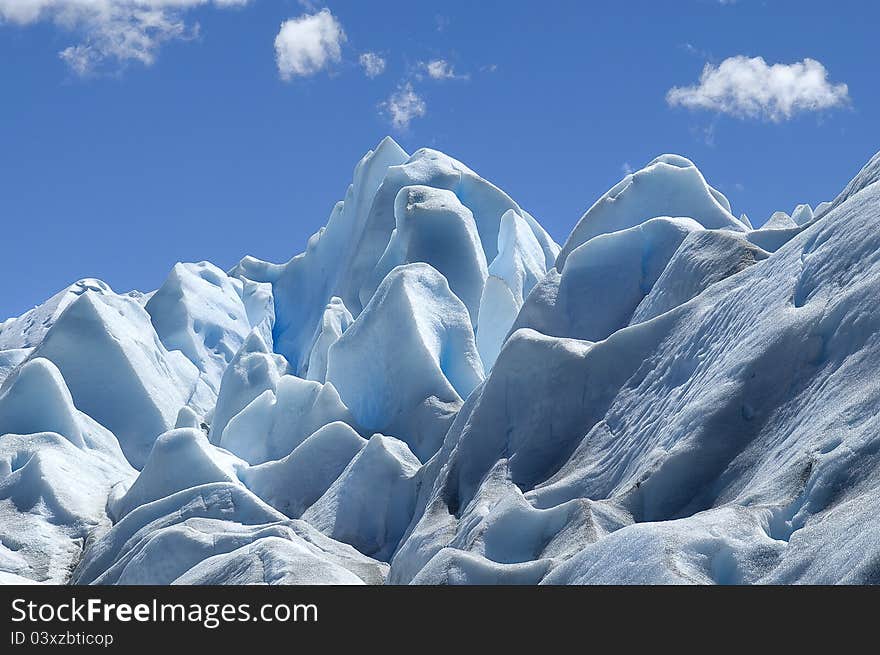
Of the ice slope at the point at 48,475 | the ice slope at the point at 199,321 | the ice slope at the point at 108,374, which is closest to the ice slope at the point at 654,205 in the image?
the ice slope at the point at 48,475

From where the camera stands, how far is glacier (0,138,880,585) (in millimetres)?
8992

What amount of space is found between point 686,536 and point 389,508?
28.0ft

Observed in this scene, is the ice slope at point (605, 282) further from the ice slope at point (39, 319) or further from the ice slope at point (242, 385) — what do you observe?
the ice slope at point (39, 319)

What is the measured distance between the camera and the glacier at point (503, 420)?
899 cm

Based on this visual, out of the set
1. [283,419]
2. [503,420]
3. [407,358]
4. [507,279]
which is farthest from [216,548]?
[507,279]

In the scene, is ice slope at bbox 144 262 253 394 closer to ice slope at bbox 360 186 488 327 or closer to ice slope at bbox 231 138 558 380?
ice slope at bbox 231 138 558 380

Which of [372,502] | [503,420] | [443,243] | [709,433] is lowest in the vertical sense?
[709,433]

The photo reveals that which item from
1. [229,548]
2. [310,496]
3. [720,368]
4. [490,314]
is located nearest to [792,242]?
[720,368]

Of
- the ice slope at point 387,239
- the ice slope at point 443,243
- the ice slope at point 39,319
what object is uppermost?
the ice slope at point 39,319

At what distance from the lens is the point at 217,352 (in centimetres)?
3416

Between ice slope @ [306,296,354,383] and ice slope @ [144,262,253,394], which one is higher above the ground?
ice slope @ [144,262,253,394]

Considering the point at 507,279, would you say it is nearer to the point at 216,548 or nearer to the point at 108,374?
the point at 108,374

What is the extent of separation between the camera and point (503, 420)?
561 inches

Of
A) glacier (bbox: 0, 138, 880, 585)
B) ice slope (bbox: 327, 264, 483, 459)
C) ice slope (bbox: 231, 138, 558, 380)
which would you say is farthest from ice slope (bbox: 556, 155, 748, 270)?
ice slope (bbox: 231, 138, 558, 380)
